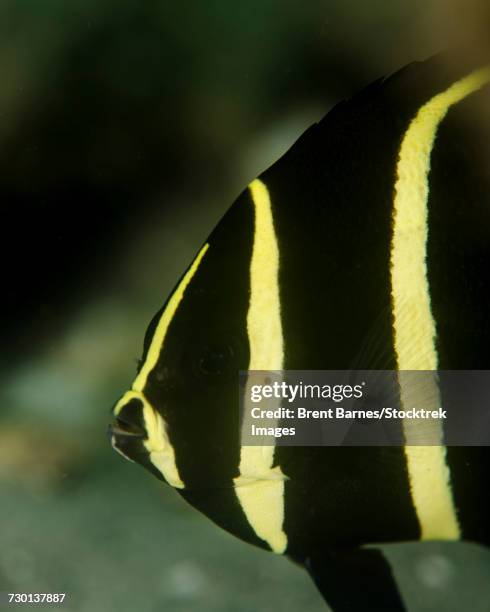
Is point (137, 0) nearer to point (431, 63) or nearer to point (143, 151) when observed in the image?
point (143, 151)

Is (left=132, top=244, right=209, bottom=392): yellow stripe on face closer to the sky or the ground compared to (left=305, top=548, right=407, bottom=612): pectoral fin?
closer to the sky

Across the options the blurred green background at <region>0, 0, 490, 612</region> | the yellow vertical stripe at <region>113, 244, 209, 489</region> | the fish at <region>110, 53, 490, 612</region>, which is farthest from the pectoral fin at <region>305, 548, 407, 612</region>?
the blurred green background at <region>0, 0, 490, 612</region>

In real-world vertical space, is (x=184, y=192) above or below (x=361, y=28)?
below

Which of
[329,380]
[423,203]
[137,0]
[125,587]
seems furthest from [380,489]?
[137,0]

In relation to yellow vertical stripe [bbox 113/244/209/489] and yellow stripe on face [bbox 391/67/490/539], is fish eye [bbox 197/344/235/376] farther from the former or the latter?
yellow stripe on face [bbox 391/67/490/539]

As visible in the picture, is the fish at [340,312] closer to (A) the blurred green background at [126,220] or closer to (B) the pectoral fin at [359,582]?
(B) the pectoral fin at [359,582]

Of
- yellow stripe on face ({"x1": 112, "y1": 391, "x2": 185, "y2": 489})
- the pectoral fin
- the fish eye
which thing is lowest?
the pectoral fin
